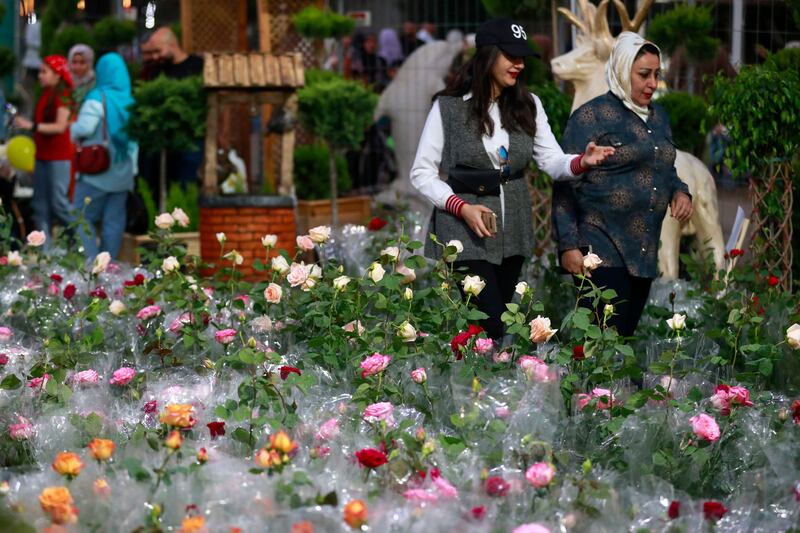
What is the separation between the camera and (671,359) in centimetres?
384

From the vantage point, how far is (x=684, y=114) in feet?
25.0

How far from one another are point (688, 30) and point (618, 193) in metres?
3.36

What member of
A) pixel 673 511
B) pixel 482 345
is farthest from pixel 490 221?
pixel 673 511

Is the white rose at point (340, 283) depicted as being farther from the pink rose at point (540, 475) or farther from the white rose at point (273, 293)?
the pink rose at point (540, 475)

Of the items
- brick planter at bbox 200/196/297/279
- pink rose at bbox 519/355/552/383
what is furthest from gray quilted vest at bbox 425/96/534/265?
brick planter at bbox 200/196/297/279

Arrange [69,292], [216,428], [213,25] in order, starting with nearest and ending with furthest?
[216,428] → [69,292] → [213,25]

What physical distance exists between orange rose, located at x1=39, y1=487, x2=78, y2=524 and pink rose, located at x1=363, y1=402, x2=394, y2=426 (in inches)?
34.1

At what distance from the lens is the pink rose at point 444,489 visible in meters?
3.03

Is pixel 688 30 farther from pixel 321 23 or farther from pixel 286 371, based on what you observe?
pixel 286 371

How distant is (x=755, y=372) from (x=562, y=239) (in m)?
0.87

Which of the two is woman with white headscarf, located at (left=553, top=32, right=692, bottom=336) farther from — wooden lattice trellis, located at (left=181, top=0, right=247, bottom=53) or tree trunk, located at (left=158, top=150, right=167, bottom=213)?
wooden lattice trellis, located at (left=181, top=0, right=247, bottom=53)

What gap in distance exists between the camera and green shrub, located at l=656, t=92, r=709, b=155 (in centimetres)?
757

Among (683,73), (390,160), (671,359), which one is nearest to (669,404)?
(671,359)

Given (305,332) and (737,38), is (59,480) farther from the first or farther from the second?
(737,38)
